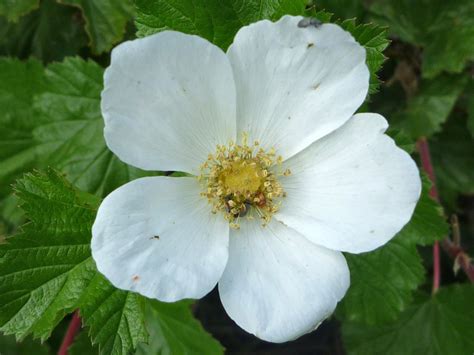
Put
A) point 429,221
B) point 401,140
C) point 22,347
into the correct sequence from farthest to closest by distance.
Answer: point 22,347 < point 429,221 < point 401,140

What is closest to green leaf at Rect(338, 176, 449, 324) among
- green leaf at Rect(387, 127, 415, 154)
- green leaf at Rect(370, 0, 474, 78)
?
green leaf at Rect(387, 127, 415, 154)

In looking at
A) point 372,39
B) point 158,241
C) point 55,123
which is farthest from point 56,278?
point 372,39

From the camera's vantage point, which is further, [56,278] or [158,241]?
[56,278]

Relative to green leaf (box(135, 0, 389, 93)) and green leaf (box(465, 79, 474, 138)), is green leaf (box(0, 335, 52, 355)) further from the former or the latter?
green leaf (box(465, 79, 474, 138))

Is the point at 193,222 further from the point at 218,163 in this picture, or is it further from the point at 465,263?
the point at 465,263

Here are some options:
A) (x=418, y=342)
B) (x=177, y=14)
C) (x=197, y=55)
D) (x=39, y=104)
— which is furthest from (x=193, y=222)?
(x=418, y=342)

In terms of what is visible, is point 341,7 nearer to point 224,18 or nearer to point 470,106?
point 470,106

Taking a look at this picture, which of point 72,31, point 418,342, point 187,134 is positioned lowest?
point 418,342
